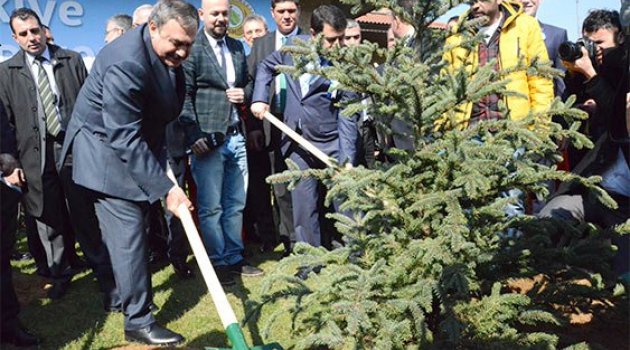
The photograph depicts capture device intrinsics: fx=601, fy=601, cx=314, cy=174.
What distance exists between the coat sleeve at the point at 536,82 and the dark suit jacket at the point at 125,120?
2.33m

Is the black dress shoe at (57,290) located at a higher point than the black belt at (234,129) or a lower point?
lower

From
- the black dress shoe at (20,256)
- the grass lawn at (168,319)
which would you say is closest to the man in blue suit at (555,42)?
the grass lawn at (168,319)

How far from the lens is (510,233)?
3.32 m

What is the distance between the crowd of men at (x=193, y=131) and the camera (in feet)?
10.9

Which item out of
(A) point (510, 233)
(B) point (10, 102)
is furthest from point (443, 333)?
(B) point (10, 102)

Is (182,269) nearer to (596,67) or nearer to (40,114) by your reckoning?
(40,114)

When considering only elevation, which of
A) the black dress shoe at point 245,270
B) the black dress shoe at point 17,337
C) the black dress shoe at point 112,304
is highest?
the black dress shoe at point 17,337

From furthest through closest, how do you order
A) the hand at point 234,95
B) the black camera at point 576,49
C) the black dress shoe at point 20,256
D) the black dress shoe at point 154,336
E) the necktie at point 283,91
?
1. the black dress shoe at point 20,256
2. the necktie at point 283,91
3. the hand at point 234,95
4. the black camera at point 576,49
5. the black dress shoe at point 154,336

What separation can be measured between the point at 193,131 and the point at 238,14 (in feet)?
24.4

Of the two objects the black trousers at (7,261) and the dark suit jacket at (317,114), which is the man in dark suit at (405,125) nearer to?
the dark suit jacket at (317,114)

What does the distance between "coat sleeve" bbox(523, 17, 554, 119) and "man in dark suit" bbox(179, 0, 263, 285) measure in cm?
217

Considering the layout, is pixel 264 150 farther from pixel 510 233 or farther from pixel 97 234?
pixel 510 233

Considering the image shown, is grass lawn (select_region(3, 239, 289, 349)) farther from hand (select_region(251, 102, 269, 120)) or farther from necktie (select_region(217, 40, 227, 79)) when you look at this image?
necktie (select_region(217, 40, 227, 79))

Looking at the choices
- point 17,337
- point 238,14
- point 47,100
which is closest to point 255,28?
point 47,100
